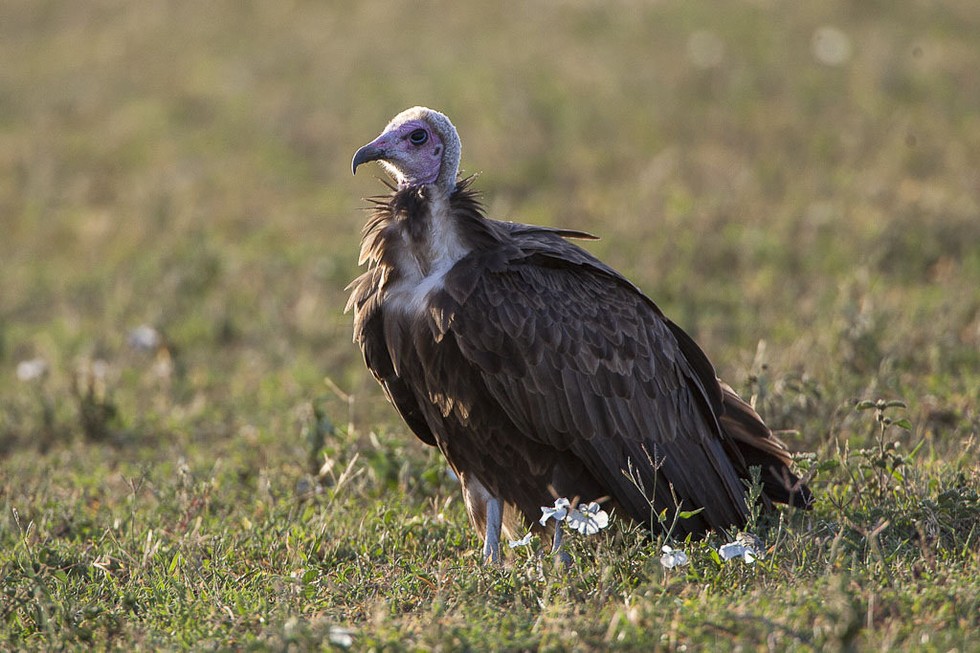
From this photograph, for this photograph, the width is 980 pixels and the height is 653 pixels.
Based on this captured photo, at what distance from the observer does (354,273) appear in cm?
903

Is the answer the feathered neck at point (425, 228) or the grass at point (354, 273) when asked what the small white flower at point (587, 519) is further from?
the feathered neck at point (425, 228)

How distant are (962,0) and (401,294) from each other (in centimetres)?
1054

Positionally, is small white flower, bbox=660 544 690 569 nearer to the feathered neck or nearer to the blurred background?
the feathered neck

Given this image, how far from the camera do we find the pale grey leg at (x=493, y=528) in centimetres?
462

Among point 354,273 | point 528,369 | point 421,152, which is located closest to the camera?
point 528,369

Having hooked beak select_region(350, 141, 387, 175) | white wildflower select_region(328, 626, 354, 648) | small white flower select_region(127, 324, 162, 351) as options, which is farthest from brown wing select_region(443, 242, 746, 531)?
small white flower select_region(127, 324, 162, 351)

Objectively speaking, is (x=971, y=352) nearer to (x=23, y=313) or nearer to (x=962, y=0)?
(x=23, y=313)

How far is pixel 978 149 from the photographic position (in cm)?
1017

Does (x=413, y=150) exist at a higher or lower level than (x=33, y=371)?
higher

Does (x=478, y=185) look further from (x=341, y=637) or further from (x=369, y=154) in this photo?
(x=341, y=637)

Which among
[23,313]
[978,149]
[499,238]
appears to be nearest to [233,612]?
[499,238]

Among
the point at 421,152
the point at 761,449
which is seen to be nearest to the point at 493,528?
the point at 761,449

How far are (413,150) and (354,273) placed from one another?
4247mm

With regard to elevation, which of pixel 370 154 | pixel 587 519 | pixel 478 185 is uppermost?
pixel 370 154
